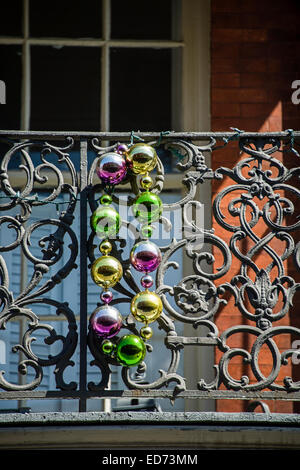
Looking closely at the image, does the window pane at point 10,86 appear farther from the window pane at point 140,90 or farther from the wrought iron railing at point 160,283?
the wrought iron railing at point 160,283

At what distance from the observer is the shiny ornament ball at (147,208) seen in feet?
15.9

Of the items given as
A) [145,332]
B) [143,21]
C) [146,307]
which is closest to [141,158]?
[146,307]

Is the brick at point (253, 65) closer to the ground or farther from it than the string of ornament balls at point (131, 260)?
farther from it

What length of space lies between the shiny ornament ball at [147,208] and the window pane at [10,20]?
7.45ft

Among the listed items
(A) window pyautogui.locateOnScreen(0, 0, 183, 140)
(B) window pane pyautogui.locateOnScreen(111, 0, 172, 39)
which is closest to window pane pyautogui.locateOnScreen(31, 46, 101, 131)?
(A) window pyautogui.locateOnScreen(0, 0, 183, 140)

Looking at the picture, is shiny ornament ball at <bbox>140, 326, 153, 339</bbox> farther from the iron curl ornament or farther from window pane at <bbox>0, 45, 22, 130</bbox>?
window pane at <bbox>0, 45, 22, 130</bbox>

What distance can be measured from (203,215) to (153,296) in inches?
57.4

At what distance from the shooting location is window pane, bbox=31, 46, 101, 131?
21.6 feet

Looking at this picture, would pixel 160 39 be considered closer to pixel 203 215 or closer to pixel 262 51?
pixel 262 51

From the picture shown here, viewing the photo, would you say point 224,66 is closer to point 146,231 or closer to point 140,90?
point 140,90

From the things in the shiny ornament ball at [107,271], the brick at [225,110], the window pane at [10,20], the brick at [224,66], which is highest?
the window pane at [10,20]

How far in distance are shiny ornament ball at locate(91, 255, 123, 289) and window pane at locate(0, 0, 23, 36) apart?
8.06ft

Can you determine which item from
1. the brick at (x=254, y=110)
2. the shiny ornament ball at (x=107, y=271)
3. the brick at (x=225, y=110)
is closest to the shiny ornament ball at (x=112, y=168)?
the shiny ornament ball at (x=107, y=271)

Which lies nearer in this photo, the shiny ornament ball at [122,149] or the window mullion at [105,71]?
the shiny ornament ball at [122,149]
